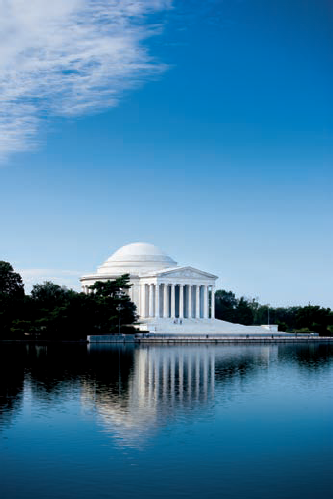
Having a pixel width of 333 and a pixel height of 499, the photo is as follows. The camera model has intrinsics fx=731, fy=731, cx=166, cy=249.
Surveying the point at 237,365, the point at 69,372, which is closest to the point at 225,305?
the point at 237,365

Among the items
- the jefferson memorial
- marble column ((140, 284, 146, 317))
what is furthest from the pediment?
→ marble column ((140, 284, 146, 317))

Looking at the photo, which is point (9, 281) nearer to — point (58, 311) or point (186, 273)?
point (58, 311)

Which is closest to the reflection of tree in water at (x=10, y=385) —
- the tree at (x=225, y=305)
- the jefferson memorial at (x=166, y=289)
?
the jefferson memorial at (x=166, y=289)

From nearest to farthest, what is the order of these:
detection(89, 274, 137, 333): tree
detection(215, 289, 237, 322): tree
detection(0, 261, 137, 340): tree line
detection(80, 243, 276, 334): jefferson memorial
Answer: detection(0, 261, 137, 340): tree line → detection(89, 274, 137, 333): tree → detection(80, 243, 276, 334): jefferson memorial → detection(215, 289, 237, 322): tree

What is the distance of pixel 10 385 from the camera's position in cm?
4541

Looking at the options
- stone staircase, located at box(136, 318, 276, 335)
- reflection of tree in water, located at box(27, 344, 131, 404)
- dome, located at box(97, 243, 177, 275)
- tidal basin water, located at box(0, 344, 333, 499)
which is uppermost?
dome, located at box(97, 243, 177, 275)

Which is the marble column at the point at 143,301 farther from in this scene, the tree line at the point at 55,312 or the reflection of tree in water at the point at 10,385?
the reflection of tree in water at the point at 10,385

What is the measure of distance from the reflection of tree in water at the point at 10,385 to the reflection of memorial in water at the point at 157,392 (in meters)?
3.77

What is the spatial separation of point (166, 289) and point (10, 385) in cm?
9087

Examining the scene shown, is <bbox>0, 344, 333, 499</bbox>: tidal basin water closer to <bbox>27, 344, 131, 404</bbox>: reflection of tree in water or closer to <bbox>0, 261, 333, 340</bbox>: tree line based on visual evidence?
<bbox>27, 344, 131, 404</bbox>: reflection of tree in water

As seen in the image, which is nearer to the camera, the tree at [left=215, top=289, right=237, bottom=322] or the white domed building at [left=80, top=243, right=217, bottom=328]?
the white domed building at [left=80, top=243, right=217, bottom=328]

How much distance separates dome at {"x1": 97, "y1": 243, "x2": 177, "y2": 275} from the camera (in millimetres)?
144500

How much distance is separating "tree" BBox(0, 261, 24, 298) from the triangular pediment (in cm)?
2725

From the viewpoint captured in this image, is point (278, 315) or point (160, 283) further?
point (278, 315)
